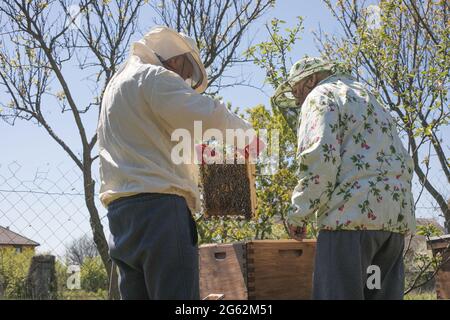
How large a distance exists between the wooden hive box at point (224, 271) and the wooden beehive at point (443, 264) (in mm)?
2221

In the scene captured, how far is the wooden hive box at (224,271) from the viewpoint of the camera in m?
2.67

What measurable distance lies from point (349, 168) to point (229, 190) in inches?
50.2

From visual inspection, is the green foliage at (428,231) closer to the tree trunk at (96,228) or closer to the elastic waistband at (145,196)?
the tree trunk at (96,228)

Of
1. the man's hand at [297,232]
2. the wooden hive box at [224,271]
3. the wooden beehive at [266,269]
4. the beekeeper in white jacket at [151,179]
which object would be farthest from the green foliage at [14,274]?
the beekeeper in white jacket at [151,179]

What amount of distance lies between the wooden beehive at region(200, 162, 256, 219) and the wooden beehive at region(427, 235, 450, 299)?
5.68ft

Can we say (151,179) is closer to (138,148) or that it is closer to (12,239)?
(138,148)

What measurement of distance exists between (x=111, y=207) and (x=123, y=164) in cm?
16

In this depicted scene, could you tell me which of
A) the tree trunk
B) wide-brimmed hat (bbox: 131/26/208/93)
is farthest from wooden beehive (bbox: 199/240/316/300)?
the tree trunk

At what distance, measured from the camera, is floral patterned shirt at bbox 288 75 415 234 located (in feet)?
7.23

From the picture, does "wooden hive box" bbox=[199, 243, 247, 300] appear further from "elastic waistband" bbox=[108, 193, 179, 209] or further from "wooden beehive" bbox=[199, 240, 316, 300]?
"elastic waistband" bbox=[108, 193, 179, 209]

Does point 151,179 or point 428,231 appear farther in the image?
point 428,231

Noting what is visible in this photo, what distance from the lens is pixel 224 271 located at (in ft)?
9.21

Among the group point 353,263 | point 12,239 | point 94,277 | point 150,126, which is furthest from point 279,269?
point 94,277
